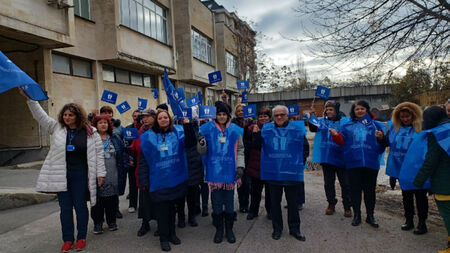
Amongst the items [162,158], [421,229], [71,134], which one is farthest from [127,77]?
[421,229]

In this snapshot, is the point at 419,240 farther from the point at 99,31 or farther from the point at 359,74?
the point at 99,31

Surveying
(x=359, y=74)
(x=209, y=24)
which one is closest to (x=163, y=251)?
(x=359, y=74)

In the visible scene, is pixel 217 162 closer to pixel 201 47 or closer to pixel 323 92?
pixel 323 92

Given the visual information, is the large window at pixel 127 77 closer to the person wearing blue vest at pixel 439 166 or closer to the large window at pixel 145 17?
the large window at pixel 145 17

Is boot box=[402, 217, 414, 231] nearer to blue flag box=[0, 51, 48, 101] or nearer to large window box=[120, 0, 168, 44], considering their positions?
blue flag box=[0, 51, 48, 101]

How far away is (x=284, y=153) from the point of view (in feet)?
14.1

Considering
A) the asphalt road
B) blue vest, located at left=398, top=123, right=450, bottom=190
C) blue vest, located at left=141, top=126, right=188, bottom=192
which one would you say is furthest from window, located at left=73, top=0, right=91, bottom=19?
blue vest, located at left=398, top=123, right=450, bottom=190

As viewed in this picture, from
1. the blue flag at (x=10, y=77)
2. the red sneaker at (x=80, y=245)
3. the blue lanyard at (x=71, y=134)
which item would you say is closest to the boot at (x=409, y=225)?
the red sneaker at (x=80, y=245)

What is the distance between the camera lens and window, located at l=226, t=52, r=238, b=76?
96.9 feet

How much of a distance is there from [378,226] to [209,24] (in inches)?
927

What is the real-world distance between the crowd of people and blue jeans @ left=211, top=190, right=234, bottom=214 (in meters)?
0.01

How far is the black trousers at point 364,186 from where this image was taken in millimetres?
4676

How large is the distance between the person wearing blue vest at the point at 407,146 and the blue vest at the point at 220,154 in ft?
7.69

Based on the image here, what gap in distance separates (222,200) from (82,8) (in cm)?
1262
